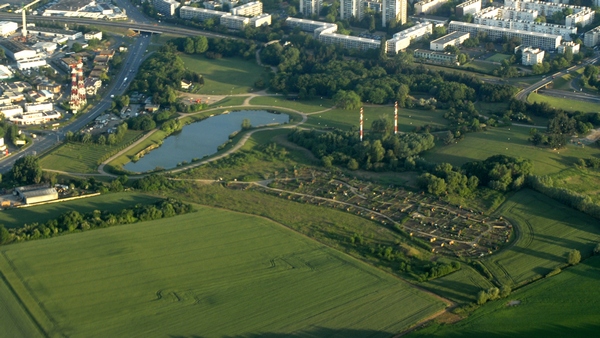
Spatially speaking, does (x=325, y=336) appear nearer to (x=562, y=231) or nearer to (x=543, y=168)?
(x=562, y=231)

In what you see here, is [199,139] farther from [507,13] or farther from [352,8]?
[507,13]

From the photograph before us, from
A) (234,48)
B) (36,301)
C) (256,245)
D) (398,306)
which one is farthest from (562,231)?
(234,48)

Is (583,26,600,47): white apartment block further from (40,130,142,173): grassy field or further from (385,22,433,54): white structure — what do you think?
(40,130,142,173): grassy field

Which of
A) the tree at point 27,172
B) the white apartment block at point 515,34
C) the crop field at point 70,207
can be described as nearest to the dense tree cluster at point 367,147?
the crop field at point 70,207

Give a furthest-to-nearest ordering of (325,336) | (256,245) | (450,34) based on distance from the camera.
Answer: (450,34) < (256,245) < (325,336)

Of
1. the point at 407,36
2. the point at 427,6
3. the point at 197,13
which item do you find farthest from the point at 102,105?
the point at 427,6

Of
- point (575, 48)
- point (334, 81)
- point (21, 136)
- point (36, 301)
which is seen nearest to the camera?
point (36, 301)

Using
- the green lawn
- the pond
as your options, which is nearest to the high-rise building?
the green lawn
